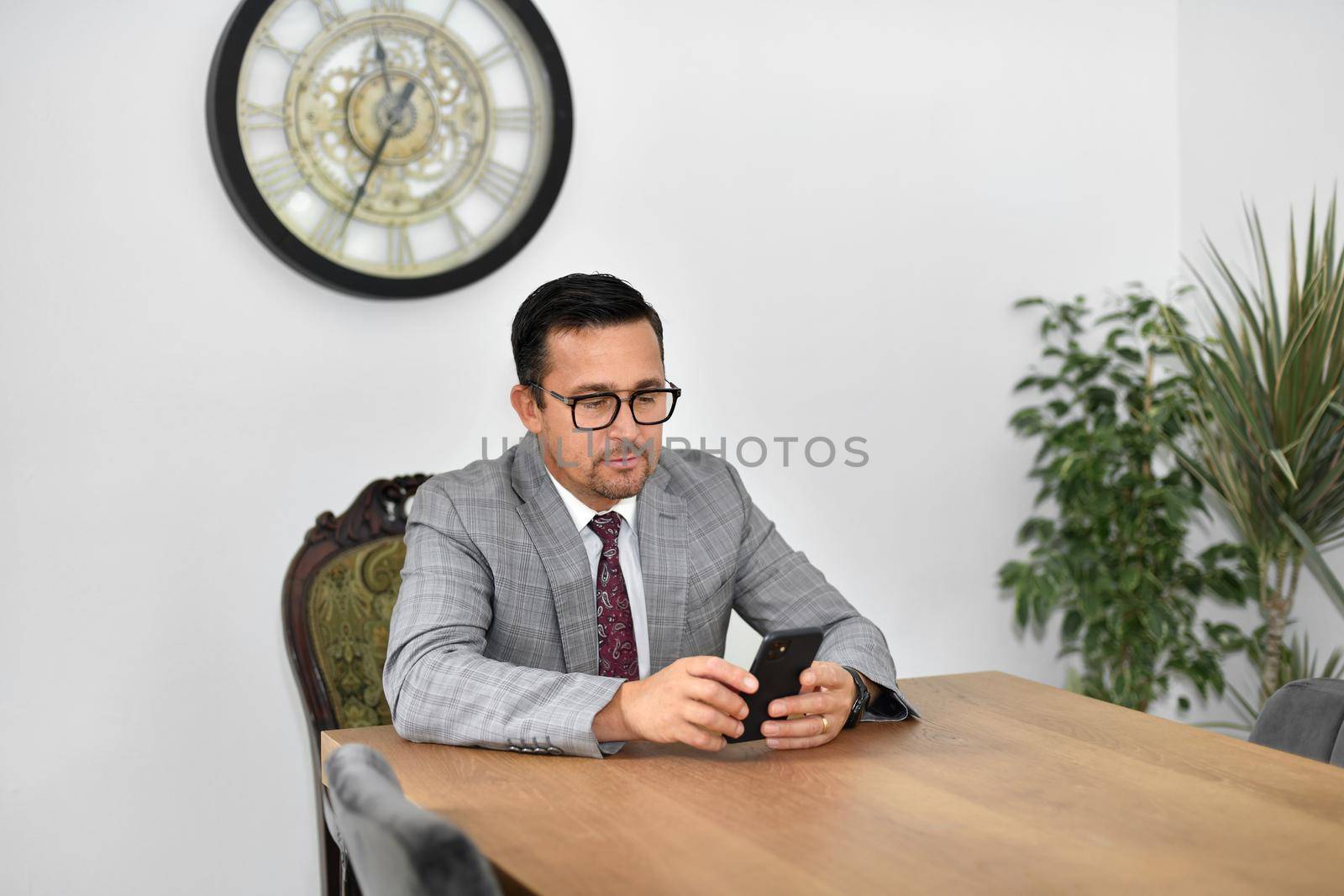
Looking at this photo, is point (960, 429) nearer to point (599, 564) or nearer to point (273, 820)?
point (599, 564)

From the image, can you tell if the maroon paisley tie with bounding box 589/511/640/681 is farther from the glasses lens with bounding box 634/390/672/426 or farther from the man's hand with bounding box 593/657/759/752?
the man's hand with bounding box 593/657/759/752

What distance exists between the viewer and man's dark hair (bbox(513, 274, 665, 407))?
2.07 m

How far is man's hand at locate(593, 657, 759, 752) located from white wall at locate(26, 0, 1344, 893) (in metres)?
1.44

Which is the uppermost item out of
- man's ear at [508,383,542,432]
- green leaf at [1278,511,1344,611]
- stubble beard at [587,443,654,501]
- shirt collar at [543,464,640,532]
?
man's ear at [508,383,542,432]

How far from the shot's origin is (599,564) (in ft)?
7.06

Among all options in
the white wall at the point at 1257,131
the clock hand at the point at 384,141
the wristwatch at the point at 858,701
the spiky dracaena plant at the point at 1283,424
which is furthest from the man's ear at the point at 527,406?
the white wall at the point at 1257,131

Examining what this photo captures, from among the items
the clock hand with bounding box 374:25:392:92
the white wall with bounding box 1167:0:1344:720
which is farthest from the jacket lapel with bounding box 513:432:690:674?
the white wall with bounding box 1167:0:1344:720

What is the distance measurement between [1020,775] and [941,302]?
86.6 inches

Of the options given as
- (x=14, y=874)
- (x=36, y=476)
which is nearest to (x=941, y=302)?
(x=36, y=476)

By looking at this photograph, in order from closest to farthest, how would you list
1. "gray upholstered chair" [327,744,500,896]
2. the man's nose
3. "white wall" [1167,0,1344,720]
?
"gray upholstered chair" [327,744,500,896]
the man's nose
"white wall" [1167,0,1344,720]

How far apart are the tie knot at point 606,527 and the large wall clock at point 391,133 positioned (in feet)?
3.15

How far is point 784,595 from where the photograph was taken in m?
2.24

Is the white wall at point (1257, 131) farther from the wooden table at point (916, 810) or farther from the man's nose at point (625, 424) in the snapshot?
the man's nose at point (625, 424)

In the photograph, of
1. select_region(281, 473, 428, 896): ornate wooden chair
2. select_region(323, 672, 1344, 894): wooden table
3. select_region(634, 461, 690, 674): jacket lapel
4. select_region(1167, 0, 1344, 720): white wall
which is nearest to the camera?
select_region(323, 672, 1344, 894): wooden table
